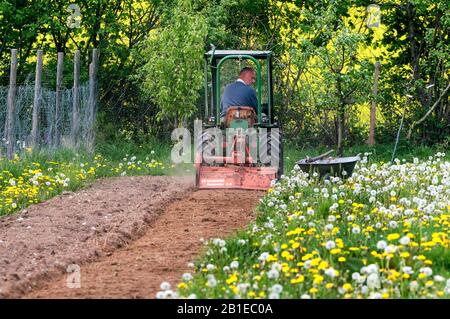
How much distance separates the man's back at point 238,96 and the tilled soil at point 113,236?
137 cm

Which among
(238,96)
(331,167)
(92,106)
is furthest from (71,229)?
(92,106)

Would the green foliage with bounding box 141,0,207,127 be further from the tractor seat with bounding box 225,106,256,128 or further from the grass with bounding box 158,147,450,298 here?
the grass with bounding box 158,147,450,298

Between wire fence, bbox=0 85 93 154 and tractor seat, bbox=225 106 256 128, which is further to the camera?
wire fence, bbox=0 85 93 154

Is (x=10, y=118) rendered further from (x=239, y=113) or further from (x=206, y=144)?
(x=239, y=113)

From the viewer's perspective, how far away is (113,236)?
393 inches

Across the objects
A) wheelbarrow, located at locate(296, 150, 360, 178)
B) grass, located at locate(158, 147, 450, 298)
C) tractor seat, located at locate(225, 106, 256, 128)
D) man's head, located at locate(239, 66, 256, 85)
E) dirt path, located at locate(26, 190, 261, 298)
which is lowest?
dirt path, located at locate(26, 190, 261, 298)

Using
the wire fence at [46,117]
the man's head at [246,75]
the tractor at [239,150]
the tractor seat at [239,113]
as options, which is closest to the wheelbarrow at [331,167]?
the tractor at [239,150]

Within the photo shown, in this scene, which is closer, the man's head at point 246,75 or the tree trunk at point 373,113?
the man's head at point 246,75

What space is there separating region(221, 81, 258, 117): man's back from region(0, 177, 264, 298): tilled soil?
137 centimetres

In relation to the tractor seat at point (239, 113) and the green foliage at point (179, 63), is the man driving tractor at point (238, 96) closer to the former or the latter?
the tractor seat at point (239, 113)

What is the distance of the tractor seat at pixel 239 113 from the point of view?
47.5 feet

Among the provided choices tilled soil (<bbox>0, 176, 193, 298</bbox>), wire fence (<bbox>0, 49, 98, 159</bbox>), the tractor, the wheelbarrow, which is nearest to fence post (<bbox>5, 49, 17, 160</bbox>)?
wire fence (<bbox>0, 49, 98, 159</bbox>)

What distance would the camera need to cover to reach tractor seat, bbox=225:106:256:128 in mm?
14492
